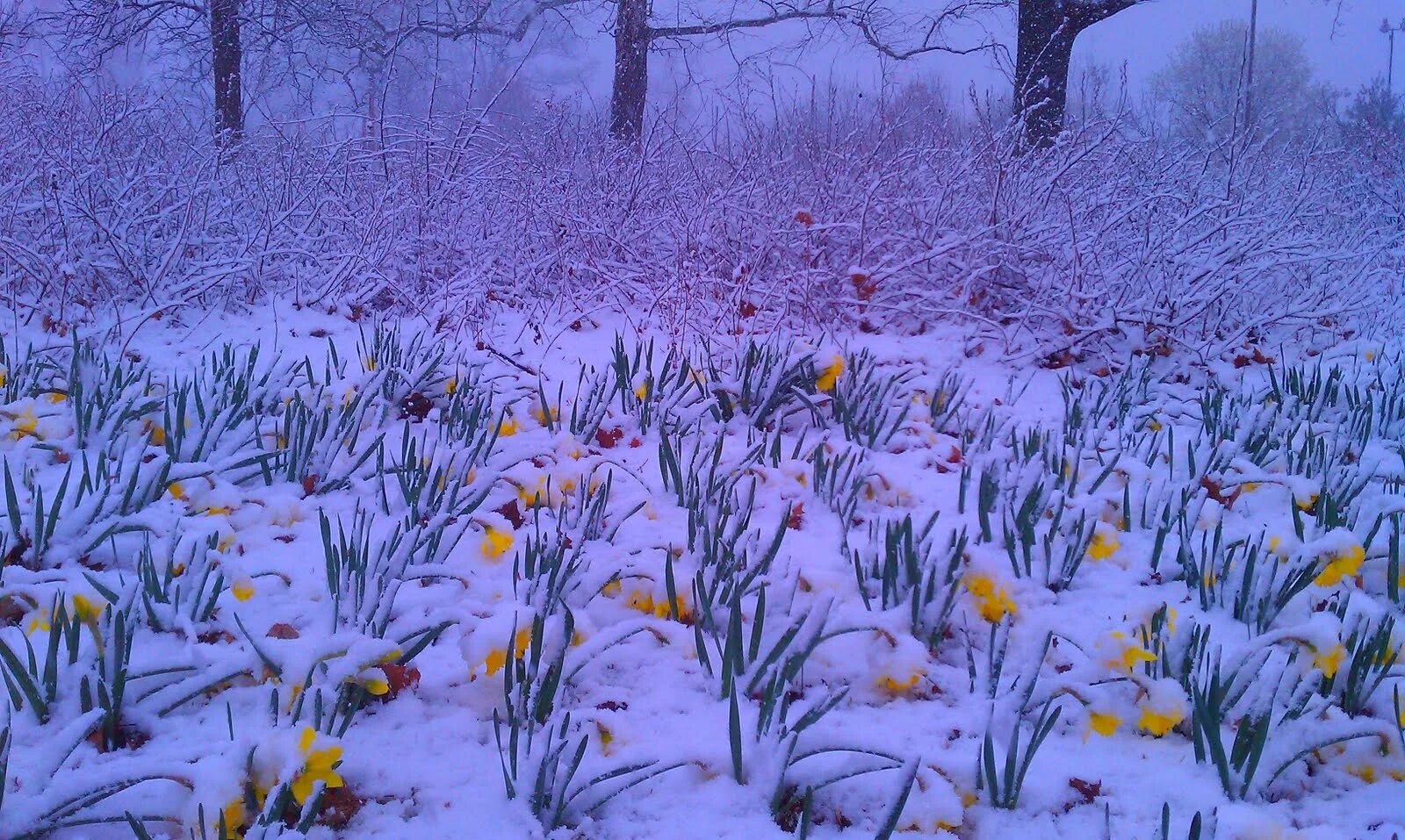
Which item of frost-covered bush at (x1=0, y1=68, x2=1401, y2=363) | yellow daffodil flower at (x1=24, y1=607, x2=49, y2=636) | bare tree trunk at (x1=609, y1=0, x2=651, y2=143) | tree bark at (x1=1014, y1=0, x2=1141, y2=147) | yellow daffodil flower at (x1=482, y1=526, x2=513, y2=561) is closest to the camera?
yellow daffodil flower at (x1=24, y1=607, x2=49, y2=636)

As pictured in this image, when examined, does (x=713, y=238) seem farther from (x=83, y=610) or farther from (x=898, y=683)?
(x=83, y=610)

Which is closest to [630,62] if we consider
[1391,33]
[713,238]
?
[713,238]

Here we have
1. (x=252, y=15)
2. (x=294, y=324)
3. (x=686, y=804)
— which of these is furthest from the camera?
(x=252, y=15)

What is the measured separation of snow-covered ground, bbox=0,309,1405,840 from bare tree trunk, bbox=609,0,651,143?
23.3 ft

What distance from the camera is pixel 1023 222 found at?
4.98 m

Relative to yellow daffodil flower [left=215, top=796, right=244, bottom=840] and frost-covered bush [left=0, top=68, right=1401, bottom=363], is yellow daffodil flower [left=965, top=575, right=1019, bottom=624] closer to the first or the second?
yellow daffodil flower [left=215, top=796, right=244, bottom=840]

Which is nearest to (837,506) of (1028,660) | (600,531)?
(600,531)

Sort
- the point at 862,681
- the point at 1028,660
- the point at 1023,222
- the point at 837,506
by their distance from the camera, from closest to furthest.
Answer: the point at 1028,660 → the point at 862,681 → the point at 837,506 → the point at 1023,222

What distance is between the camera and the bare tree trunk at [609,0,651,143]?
933cm

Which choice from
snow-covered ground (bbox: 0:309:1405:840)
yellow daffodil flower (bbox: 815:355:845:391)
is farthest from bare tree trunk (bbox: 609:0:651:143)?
snow-covered ground (bbox: 0:309:1405:840)

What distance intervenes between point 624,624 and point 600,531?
555mm

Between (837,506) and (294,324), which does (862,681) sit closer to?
(837,506)

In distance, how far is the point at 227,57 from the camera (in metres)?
8.79

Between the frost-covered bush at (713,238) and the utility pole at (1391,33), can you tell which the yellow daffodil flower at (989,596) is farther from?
the utility pole at (1391,33)
